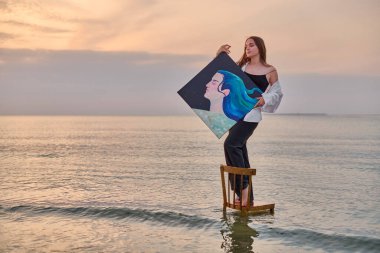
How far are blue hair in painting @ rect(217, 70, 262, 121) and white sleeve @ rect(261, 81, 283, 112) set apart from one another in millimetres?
185

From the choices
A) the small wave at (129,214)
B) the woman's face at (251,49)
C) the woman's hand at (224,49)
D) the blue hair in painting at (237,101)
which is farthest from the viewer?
the small wave at (129,214)

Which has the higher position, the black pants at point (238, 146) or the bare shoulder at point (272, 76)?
the bare shoulder at point (272, 76)

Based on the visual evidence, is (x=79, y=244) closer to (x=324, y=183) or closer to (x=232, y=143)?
(x=232, y=143)

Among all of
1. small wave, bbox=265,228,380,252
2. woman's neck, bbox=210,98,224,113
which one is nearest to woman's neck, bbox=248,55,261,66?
woman's neck, bbox=210,98,224,113

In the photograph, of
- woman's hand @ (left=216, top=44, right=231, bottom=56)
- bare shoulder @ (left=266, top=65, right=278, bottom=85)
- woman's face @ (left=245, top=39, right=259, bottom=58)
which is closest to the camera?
woman's hand @ (left=216, top=44, right=231, bottom=56)

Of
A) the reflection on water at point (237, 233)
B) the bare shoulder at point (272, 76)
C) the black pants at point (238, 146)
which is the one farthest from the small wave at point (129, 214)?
the bare shoulder at point (272, 76)

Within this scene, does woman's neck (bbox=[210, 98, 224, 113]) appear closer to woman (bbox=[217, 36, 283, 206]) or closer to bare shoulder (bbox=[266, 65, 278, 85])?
woman (bbox=[217, 36, 283, 206])

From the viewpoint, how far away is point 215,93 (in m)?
8.21

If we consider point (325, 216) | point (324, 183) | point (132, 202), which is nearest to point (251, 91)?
point (325, 216)

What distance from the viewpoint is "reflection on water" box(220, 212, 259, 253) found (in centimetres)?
732

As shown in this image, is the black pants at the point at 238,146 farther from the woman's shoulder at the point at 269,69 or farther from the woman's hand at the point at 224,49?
the woman's hand at the point at 224,49

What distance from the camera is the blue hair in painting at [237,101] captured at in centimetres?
816

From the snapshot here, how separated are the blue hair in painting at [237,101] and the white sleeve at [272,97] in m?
0.19

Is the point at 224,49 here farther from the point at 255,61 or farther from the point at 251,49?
the point at 255,61
